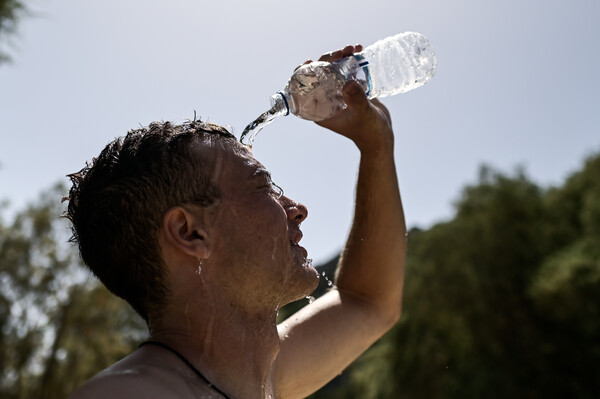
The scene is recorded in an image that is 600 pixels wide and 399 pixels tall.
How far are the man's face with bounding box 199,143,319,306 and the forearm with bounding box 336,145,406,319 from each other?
75cm

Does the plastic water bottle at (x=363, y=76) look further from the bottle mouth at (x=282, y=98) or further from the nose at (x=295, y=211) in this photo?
the nose at (x=295, y=211)

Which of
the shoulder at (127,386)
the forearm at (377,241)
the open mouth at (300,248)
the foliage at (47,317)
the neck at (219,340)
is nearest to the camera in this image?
the shoulder at (127,386)

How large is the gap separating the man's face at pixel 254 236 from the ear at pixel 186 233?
0.16ft

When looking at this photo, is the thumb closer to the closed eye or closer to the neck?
the closed eye

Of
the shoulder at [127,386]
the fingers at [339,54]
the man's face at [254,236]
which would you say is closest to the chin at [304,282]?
the man's face at [254,236]

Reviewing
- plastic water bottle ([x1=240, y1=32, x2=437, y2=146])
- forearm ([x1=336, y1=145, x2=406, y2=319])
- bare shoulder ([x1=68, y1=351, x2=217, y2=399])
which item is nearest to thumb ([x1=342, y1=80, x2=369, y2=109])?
plastic water bottle ([x1=240, y1=32, x2=437, y2=146])

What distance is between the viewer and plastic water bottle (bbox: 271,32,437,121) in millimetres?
2711

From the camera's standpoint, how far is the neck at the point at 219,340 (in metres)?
1.98

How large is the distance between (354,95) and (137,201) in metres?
0.99

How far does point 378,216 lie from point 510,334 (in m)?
26.4

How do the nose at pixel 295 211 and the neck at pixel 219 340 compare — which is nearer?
the neck at pixel 219 340

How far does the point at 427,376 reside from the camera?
90.9 feet

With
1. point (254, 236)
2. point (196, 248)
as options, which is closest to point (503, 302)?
point (254, 236)

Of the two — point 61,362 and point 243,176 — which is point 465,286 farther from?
point 243,176
